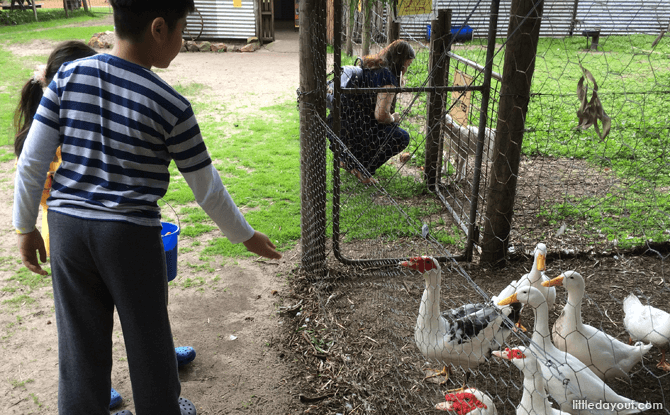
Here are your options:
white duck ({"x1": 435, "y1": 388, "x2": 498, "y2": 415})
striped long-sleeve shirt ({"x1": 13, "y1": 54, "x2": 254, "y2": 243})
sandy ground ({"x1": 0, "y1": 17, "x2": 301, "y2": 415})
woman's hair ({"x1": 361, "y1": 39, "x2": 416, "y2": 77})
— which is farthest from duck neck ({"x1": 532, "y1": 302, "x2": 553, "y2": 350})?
woman's hair ({"x1": 361, "y1": 39, "x2": 416, "y2": 77})

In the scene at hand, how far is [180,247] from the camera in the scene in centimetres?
424

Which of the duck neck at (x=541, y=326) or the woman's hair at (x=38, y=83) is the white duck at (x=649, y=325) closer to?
the duck neck at (x=541, y=326)

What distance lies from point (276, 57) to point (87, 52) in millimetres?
11283

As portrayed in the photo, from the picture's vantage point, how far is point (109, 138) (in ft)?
5.07

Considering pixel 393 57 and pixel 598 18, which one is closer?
pixel 393 57

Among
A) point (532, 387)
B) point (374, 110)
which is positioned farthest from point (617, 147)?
point (532, 387)

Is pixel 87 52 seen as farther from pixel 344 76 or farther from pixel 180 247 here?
pixel 344 76

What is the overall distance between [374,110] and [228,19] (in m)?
11.3

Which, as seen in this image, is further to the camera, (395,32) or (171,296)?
(395,32)

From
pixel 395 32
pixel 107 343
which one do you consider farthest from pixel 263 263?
pixel 395 32

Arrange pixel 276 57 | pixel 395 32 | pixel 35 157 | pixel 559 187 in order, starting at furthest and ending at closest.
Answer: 1. pixel 276 57
2. pixel 395 32
3. pixel 559 187
4. pixel 35 157

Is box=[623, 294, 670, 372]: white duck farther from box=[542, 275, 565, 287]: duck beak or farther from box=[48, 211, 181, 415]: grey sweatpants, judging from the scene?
box=[48, 211, 181, 415]: grey sweatpants

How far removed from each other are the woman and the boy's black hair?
2.84 meters

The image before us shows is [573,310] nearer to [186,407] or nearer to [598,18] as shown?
[186,407]
